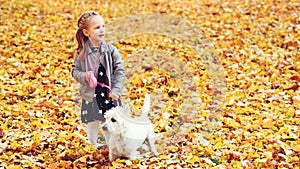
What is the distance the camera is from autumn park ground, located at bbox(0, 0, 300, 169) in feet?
12.7

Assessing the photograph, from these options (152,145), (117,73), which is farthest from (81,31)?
(152,145)

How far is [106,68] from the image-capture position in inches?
136

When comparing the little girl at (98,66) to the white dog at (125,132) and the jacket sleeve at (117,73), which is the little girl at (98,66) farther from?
the white dog at (125,132)

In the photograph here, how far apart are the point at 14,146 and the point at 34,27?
13.7ft

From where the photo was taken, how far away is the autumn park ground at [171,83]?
388 cm

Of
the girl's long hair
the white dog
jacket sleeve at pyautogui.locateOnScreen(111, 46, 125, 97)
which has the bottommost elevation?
the white dog

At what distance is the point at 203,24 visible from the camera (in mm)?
7996

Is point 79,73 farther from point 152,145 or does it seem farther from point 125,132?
point 152,145

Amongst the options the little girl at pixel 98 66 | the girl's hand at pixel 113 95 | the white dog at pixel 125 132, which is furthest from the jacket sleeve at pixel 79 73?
the white dog at pixel 125 132

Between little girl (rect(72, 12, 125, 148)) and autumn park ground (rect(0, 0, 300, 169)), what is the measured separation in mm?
Answer: 598

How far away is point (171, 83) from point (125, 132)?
2.26 metres

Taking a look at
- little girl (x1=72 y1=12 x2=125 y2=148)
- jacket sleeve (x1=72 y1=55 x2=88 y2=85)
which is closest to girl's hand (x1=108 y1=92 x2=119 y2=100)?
little girl (x1=72 y1=12 x2=125 y2=148)

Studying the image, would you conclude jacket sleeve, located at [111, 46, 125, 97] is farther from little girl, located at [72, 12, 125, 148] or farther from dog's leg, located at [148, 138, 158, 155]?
dog's leg, located at [148, 138, 158, 155]

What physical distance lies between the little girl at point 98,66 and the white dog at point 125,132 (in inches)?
6.9
